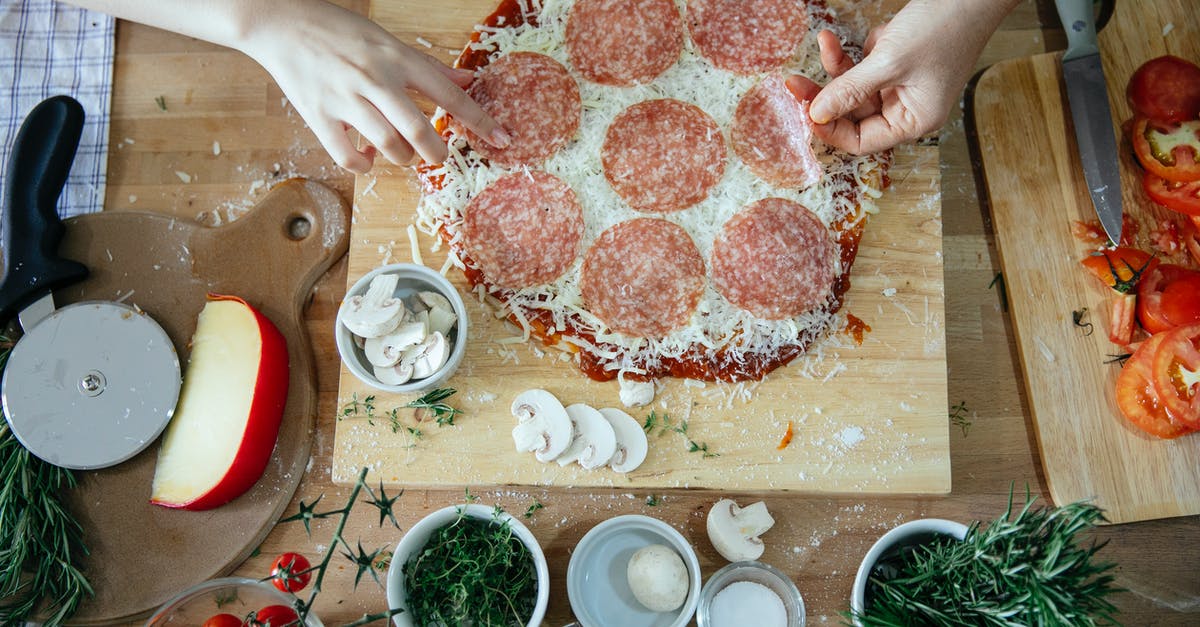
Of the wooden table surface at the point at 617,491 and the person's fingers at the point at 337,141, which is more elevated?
the person's fingers at the point at 337,141

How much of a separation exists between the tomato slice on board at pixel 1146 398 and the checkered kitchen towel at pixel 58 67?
2.68m

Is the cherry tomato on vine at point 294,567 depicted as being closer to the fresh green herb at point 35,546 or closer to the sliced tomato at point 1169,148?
the fresh green herb at point 35,546

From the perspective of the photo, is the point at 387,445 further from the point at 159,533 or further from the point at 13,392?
the point at 13,392

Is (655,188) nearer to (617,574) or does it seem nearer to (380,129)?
(380,129)

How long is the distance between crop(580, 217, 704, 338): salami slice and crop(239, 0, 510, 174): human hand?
47 cm

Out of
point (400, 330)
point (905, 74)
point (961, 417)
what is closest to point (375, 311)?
point (400, 330)

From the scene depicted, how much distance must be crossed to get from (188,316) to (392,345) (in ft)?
2.08

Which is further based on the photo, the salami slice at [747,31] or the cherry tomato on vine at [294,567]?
the salami slice at [747,31]

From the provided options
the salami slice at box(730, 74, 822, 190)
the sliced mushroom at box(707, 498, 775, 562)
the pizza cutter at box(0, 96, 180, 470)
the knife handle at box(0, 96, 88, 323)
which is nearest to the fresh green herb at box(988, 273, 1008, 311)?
the salami slice at box(730, 74, 822, 190)

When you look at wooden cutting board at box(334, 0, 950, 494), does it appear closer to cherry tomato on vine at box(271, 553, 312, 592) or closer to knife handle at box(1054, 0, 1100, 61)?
cherry tomato on vine at box(271, 553, 312, 592)

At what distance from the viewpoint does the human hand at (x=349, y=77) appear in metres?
1.84

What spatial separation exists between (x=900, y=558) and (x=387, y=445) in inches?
46.9

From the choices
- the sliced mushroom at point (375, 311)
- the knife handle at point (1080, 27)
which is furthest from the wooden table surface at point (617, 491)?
the sliced mushroom at point (375, 311)

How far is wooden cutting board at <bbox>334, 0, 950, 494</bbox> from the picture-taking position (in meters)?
1.96
